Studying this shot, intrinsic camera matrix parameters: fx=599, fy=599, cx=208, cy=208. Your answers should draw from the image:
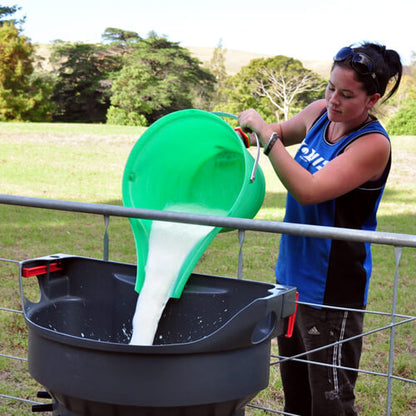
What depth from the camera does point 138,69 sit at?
32031 mm

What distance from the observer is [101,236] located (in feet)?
21.1

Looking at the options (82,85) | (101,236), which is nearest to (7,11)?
(82,85)

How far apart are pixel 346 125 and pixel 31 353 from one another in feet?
3.39

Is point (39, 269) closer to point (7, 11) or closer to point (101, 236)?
point (101, 236)

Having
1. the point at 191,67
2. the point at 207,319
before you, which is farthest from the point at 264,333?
the point at 191,67

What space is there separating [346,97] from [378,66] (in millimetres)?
116

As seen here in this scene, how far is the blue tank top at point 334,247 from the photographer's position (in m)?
1.68

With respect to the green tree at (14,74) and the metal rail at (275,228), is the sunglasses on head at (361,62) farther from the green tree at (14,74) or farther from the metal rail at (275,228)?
the green tree at (14,74)

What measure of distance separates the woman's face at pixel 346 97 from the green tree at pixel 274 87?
1100 inches

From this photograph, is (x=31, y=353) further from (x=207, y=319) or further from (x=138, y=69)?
(x=138, y=69)

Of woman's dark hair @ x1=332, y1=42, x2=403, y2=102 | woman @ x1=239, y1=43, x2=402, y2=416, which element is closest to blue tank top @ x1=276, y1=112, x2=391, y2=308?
woman @ x1=239, y1=43, x2=402, y2=416

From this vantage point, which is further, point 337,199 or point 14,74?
point 14,74

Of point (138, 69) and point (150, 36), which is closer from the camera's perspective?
point (138, 69)

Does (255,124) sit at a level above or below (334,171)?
above
